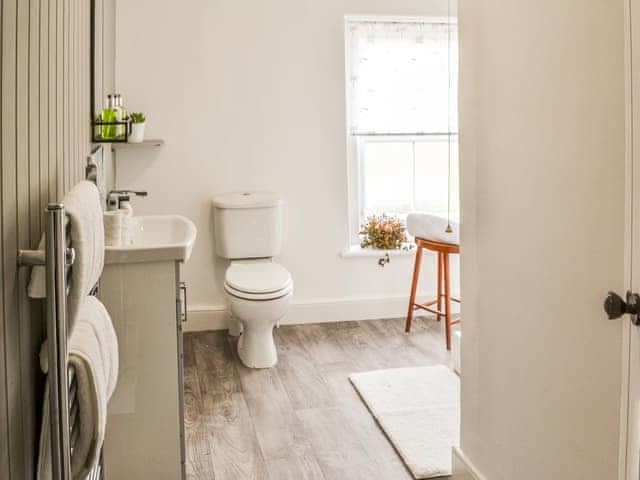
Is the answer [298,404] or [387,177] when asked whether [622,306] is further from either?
[387,177]

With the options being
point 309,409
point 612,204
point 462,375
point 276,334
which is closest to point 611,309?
point 612,204

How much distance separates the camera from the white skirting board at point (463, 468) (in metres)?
2.49

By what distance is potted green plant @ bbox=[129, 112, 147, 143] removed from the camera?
4186 mm

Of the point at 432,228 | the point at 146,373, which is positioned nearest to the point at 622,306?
the point at 146,373

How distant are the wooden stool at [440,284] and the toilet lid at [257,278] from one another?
3.03 feet

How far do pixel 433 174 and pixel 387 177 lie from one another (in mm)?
333

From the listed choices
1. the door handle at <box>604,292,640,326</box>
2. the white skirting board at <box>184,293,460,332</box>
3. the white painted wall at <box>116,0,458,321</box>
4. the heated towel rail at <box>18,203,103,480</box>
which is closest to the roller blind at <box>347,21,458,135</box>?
the white painted wall at <box>116,0,458,321</box>

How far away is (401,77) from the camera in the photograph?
16.1 feet

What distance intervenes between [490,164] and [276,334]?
2626 millimetres

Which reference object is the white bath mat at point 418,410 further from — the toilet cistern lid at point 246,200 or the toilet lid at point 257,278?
the toilet cistern lid at point 246,200

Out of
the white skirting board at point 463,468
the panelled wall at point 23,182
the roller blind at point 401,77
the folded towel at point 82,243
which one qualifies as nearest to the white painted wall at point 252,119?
the roller blind at point 401,77

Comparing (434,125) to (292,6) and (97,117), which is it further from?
(97,117)

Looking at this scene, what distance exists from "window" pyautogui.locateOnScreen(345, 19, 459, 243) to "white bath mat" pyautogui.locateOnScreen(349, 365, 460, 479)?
55.0 inches

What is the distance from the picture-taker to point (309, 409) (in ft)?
11.3
